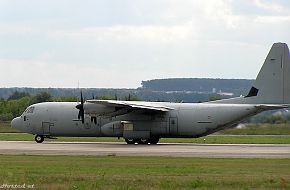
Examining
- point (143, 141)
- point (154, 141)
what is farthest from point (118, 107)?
point (154, 141)

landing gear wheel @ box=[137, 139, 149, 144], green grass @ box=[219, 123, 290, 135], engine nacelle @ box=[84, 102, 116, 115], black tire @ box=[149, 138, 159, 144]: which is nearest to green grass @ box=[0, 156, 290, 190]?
engine nacelle @ box=[84, 102, 116, 115]

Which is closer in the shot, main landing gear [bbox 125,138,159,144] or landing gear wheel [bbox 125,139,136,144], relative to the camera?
landing gear wheel [bbox 125,139,136,144]

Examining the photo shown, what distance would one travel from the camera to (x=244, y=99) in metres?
61.5

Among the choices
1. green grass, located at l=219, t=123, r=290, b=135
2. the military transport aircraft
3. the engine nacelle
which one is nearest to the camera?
the engine nacelle

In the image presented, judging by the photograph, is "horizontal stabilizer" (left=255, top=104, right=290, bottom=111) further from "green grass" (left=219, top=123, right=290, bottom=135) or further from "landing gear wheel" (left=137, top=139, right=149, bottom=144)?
"green grass" (left=219, top=123, right=290, bottom=135)

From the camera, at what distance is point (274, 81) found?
6094 centimetres

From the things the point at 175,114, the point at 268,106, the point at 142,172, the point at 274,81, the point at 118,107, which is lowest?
the point at 142,172

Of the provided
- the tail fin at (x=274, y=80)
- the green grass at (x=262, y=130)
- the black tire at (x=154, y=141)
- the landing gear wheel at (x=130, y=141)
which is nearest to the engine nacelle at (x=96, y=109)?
the landing gear wheel at (x=130, y=141)

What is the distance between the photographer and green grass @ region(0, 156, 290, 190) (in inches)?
1086

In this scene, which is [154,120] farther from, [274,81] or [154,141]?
[274,81]

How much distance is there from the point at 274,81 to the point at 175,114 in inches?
319

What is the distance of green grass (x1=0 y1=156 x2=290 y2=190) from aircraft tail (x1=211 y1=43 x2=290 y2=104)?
20.1 metres

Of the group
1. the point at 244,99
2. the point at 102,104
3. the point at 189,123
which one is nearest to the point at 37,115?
the point at 102,104

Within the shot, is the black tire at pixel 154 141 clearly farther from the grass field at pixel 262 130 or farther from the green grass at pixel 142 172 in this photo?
the grass field at pixel 262 130
